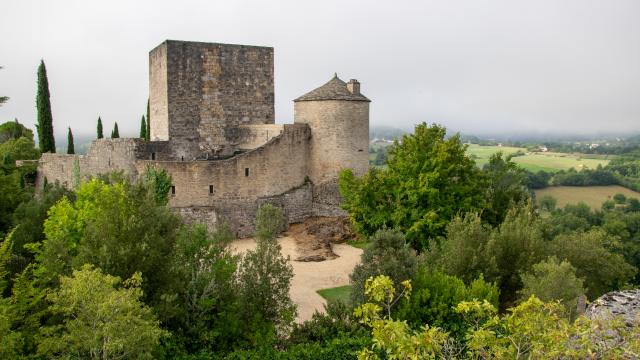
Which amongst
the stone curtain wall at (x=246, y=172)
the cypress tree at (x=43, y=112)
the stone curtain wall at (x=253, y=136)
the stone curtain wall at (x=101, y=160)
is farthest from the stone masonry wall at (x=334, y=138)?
the cypress tree at (x=43, y=112)

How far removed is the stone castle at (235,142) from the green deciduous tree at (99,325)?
1745 cm

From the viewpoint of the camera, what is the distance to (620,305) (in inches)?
607

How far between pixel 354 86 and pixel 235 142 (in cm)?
925

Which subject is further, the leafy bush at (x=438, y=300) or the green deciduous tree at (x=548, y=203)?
the green deciduous tree at (x=548, y=203)

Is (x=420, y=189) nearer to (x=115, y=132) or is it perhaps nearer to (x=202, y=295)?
(x=202, y=295)

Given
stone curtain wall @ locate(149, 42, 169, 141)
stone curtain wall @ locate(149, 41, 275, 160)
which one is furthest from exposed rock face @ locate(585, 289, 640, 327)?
stone curtain wall @ locate(149, 42, 169, 141)

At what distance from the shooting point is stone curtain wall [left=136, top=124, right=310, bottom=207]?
30922mm

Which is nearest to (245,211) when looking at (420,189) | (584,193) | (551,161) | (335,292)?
(335,292)

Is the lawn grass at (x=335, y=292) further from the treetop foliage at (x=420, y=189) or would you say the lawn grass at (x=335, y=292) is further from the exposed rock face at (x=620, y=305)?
the exposed rock face at (x=620, y=305)

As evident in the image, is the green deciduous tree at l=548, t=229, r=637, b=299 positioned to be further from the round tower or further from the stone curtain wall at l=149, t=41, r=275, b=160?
the stone curtain wall at l=149, t=41, r=275, b=160

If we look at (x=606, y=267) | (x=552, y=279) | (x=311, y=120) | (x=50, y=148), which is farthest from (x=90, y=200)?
A: (x=50, y=148)

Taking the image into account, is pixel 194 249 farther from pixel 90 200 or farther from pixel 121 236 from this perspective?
pixel 90 200

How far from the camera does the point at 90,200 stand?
21688 millimetres

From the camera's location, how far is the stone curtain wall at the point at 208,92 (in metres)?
34.9
